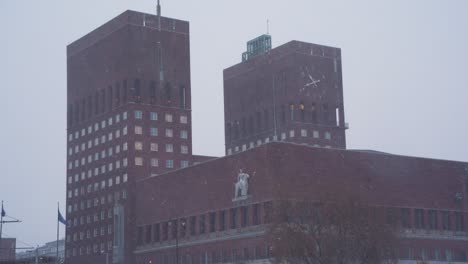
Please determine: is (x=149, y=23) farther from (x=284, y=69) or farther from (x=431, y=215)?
(x=431, y=215)

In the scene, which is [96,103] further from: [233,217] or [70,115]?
[233,217]

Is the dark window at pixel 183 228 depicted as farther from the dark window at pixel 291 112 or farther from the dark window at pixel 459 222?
the dark window at pixel 291 112

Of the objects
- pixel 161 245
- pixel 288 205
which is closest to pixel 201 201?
pixel 161 245

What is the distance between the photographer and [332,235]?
92.4 metres

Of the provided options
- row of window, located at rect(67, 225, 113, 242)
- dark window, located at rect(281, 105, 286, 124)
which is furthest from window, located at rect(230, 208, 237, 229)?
dark window, located at rect(281, 105, 286, 124)

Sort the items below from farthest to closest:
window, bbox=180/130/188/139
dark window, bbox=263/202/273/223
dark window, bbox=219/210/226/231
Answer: window, bbox=180/130/188/139 → dark window, bbox=219/210/226/231 → dark window, bbox=263/202/273/223

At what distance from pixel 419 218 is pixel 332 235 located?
3655 cm

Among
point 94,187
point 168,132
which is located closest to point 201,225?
point 168,132

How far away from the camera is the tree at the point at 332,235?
91125 mm

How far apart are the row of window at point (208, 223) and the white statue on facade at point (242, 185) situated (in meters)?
1.95

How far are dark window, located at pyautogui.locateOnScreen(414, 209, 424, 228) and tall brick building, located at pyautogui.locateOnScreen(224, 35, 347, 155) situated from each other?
46400 mm

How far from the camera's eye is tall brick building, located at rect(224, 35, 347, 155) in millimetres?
169625

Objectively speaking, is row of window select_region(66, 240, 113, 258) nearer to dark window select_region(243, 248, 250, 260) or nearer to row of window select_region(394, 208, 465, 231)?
dark window select_region(243, 248, 250, 260)

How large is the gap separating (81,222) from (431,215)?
6934 centimetres
